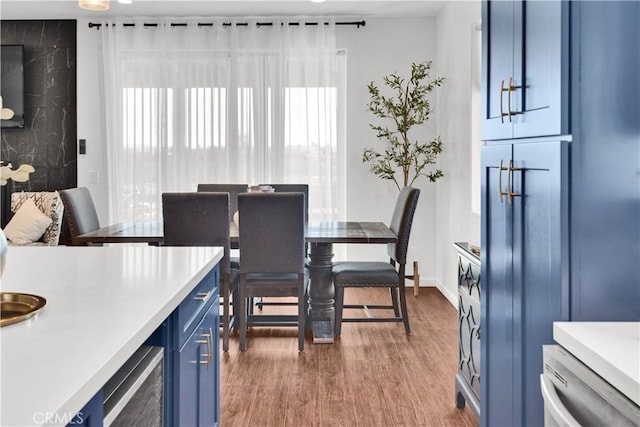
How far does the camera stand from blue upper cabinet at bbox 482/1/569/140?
139 centimetres

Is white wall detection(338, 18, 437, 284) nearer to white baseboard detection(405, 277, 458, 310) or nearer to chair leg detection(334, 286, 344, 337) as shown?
white baseboard detection(405, 277, 458, 310)

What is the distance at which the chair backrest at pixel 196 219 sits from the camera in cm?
352

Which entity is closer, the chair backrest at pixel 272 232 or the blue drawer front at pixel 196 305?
the blue drawer front at pixel 196 305

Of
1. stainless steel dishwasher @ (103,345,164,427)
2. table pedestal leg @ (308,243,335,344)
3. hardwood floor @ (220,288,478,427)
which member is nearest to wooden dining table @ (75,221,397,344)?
table pedestal leg @ (308,243,335,344)

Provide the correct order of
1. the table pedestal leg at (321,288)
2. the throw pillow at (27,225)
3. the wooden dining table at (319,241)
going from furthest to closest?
the throw pillow at (27,225) → the table pedestal leg at (321,288) → the wooden dining table at (319,241)

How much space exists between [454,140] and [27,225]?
3979mm

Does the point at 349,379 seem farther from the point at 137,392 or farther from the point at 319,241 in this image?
the point at 137,392

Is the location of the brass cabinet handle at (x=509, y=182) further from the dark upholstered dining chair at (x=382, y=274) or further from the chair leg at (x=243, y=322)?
the chair leg at (x=243, y=322)

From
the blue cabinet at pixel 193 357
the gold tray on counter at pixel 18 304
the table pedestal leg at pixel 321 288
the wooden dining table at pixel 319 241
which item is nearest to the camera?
the gold tray on counter at pixel 18 304

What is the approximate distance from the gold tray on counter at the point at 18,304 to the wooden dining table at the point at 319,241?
2498mm

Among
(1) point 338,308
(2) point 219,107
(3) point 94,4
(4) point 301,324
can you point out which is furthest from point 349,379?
(2) point 219,107

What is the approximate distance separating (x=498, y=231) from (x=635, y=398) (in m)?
0.94

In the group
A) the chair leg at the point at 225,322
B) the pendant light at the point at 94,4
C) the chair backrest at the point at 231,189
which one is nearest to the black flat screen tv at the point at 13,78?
→ the chair backrest at the point at 231,189

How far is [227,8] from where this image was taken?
5.33 meters
